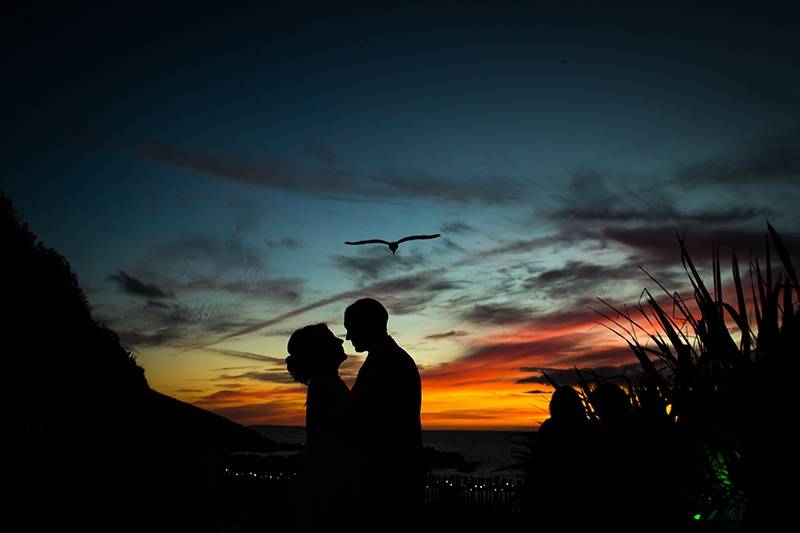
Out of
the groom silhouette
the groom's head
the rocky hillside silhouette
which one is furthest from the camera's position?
the rocky hillside silhouette

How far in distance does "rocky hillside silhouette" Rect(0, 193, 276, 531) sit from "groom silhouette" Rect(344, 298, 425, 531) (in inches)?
63.7

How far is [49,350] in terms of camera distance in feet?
41.9

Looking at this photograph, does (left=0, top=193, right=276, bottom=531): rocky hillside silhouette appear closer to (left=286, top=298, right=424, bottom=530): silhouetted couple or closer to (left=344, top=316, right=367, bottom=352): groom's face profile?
(left=286, top=298, right=424, bottom=530): silhouetted couple

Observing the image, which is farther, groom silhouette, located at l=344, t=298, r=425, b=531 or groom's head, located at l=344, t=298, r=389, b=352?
groom's head, located at l=344, t=298, r=389, b=352

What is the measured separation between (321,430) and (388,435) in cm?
40

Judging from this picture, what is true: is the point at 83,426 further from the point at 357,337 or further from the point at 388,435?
the point at 388,435

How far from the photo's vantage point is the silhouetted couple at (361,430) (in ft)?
8.72

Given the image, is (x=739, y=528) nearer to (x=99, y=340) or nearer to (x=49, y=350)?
(x=49, y=350)

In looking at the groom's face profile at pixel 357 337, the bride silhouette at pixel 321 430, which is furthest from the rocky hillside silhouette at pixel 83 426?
the groom's face profile at pixel 357 337

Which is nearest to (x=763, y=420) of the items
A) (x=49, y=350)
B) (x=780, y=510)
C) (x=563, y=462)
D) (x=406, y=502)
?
(x=780, y=510)

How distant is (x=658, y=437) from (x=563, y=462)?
62cm

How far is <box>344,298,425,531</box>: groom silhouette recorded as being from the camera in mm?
2637

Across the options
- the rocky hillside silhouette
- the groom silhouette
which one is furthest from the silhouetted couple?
the rocky hillside silhouette

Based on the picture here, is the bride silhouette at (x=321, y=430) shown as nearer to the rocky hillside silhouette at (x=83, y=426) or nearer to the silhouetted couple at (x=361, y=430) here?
the silhouetted couple at (x=361, y=430)
